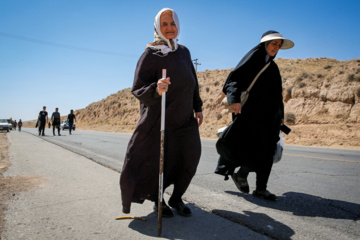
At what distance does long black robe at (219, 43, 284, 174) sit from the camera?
3.83 metres

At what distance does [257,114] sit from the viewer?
3.82 m

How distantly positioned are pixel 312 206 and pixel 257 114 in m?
1.31

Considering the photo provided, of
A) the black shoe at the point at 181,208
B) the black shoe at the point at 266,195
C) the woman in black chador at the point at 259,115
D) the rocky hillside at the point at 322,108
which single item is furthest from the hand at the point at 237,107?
the rocky hillside at the point at 322,108

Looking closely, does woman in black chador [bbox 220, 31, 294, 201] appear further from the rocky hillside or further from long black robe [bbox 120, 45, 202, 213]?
the rocky hillside

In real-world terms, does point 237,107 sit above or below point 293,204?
above

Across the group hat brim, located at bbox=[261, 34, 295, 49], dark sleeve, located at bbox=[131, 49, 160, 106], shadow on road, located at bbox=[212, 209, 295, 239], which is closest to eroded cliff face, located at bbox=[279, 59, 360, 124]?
hat brim, located at bbox=[261, 34, 295, 49]

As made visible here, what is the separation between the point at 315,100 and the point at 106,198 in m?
23.5

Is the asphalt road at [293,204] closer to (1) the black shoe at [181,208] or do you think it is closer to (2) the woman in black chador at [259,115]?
(1) the black shoe at [181,208]

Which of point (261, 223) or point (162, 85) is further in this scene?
point (261, 223)

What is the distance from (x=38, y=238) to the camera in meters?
2.40

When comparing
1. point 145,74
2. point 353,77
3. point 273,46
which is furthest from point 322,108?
point 145,74

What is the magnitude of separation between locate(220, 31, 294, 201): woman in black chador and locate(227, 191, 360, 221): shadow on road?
0.27 metres

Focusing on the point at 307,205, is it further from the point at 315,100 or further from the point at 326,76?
the point at 326,76

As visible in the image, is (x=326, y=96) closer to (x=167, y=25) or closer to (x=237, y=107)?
(x=237, y=107)
